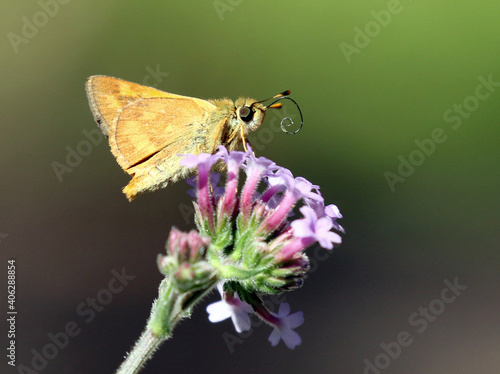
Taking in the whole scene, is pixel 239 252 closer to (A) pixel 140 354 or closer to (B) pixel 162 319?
(B) pixel 162 319

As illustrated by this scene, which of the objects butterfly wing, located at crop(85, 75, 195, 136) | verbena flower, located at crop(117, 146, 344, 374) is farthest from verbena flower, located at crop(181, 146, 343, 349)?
butterfly wing, located at crop(85, 75, 195, 136)

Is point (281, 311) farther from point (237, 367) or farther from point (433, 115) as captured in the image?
point (433, 115)

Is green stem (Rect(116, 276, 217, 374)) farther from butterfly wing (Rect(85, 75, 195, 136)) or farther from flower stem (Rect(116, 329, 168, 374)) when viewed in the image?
butterfly wing (Rect(85, 75, 195, 136))

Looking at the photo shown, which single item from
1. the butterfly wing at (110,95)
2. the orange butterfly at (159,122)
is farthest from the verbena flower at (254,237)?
the butterfly wing at (110,95)

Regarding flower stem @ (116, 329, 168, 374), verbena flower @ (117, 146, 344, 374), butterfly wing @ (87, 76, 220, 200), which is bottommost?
flower stem @ (116, 329, 168, 374)

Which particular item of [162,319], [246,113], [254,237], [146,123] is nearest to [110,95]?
[146,123]

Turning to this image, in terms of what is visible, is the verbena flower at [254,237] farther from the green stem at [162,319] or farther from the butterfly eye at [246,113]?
the butterfly eye at [246,113]
